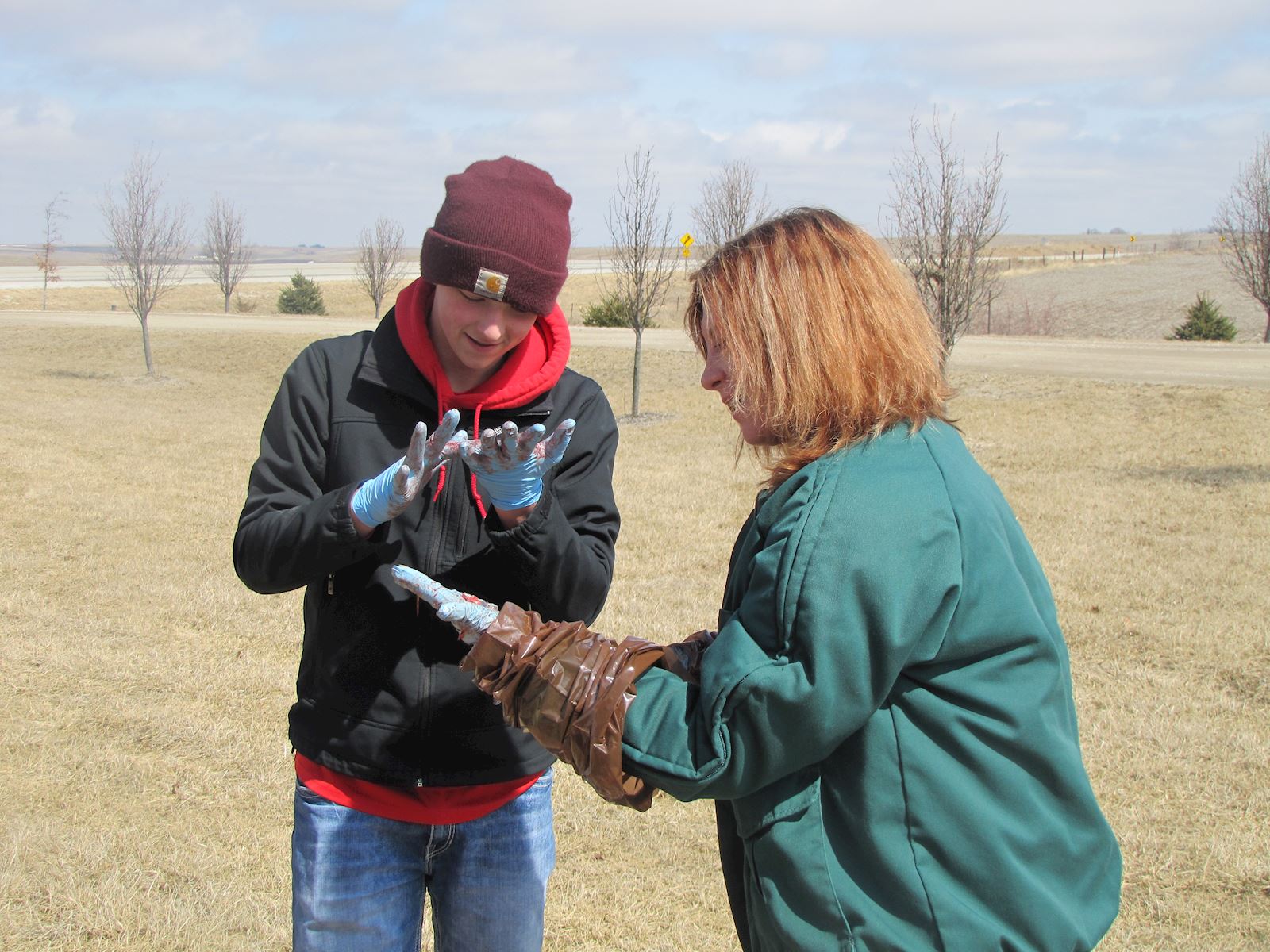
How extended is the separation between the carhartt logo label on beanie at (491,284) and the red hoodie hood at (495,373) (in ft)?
0.47

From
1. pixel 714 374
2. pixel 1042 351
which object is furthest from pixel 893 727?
pixel 1042 351

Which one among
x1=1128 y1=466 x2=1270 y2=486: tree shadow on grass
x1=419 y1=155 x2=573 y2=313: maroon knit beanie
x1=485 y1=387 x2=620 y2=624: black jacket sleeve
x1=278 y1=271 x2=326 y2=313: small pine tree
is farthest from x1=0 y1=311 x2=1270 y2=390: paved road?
x1=419 y1=155 x2=573 y2=313: maroon knit beanie

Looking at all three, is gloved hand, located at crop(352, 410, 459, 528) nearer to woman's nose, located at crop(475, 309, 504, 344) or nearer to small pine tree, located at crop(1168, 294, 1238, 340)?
woman's nose, located at crop(475, 309, 504, 344)

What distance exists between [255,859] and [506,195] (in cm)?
273

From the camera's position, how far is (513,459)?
5.98 ft

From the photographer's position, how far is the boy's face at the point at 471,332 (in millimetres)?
1955

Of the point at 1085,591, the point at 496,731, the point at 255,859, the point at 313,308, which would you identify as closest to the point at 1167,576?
the point at 1085,591

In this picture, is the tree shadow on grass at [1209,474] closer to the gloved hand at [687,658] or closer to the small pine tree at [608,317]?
the gloved hand at [687,658]

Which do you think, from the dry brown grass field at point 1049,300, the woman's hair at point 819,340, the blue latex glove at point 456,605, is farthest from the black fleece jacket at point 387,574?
the dry brown grass field at point 1049,300

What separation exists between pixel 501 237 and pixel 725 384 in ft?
1.88

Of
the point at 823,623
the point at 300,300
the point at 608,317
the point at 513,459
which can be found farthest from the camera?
the point at 300,300

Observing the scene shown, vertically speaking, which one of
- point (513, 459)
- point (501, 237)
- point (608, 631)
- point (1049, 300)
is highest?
point (1049, 300)

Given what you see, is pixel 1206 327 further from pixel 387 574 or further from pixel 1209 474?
pixel 387 574

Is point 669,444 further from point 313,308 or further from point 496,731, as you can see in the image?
point 313,308
